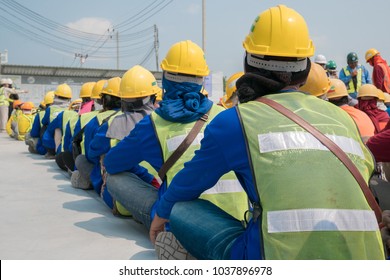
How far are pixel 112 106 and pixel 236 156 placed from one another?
3.90 metres

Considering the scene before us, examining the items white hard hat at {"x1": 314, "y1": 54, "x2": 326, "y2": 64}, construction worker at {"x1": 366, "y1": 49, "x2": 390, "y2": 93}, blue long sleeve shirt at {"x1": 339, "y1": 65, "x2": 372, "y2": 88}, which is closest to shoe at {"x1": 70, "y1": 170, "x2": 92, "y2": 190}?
white hard hat at {"x1": 314, "y1": 54, "x2": 326, "y2": 64}

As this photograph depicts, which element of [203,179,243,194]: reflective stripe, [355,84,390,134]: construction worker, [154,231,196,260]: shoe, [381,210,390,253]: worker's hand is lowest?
[154,231,196,260]: shoe

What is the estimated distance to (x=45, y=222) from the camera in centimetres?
448

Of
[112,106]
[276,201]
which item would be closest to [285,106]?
[276,201]

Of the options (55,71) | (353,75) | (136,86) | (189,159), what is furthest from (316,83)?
(55,71)

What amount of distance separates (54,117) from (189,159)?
5.97 meters

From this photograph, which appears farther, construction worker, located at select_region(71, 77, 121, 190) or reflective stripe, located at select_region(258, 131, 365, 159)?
construction worker, located at select_region(71, 77, 121, 190)

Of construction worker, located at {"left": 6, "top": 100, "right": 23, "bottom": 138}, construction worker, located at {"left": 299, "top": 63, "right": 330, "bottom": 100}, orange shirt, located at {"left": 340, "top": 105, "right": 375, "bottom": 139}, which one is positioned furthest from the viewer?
construction worker, located at {"left": 6, "top": 100, "right": 23, "bottom": 138}

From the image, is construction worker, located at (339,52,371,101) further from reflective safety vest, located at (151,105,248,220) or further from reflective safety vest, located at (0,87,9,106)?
reflective safety vest, located at (0,87,9,106)

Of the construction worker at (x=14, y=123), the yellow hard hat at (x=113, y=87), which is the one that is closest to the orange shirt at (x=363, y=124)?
the yellow hard hat at (x=113, y=87)

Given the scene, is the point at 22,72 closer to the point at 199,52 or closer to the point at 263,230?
the point at 199,52

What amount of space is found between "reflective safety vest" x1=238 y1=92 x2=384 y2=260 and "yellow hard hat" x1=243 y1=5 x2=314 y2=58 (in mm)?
433

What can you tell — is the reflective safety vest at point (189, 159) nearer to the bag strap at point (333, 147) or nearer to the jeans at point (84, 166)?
the bag strap at point (333, 147)

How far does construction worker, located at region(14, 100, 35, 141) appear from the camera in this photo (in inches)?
497
